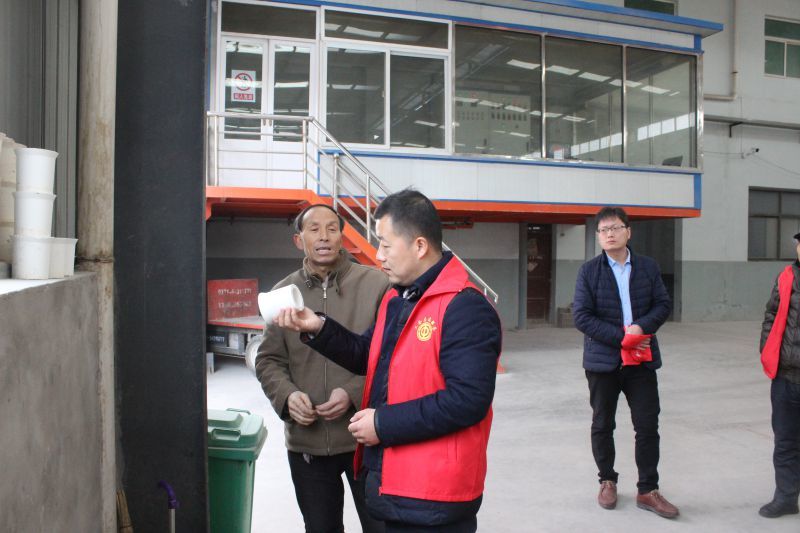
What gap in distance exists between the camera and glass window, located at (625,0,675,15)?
14.5 m

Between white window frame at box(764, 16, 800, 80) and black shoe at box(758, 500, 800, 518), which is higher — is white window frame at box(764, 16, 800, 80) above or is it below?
above

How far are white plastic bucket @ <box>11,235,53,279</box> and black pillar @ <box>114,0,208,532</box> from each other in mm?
578

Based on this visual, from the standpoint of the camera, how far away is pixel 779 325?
11.7 feet

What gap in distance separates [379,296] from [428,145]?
7639 millimetres

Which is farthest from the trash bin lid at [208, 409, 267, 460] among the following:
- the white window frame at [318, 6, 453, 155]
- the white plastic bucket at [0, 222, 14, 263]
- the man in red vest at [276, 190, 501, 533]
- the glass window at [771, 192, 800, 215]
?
the glass window at [771, 192, 800, 215]

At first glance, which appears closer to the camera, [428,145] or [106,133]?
[106,133]

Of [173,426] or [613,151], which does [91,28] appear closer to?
[173,426]

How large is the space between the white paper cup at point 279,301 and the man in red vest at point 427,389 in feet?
1.11

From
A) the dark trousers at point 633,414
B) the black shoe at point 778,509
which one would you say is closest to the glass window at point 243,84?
the dark trousers at point 633,414

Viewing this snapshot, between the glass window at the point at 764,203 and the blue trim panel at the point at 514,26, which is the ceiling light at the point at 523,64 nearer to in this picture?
the blue trim panel at the point at 514,26

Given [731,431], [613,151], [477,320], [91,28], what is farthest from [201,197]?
[613,151]

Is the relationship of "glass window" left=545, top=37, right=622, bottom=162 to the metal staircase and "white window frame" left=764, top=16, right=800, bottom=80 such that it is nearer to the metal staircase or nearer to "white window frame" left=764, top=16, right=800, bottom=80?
the metal staircase

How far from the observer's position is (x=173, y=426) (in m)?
2.19

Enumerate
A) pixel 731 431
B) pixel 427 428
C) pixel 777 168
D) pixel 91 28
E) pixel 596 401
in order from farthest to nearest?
pixel 777 168, pixel 731 431, pixel 596 401, pixel 91 28, pixel 427 428
